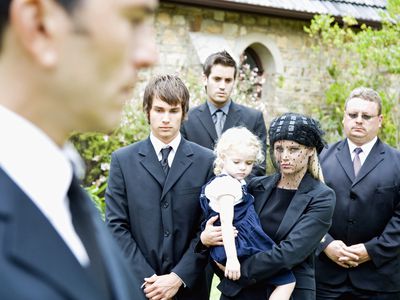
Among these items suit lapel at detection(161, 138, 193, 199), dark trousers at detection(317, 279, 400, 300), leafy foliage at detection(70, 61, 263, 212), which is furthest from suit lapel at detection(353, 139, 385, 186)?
leafy foliage at detection(70, 61, 263, 212)

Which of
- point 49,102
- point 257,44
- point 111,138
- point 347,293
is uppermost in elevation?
point 257,44

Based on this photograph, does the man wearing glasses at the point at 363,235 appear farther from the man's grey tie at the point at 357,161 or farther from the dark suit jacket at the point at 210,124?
the dark suit jacket at the point at 210,124

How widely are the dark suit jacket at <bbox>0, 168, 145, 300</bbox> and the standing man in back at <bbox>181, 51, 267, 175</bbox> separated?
4.69 meters

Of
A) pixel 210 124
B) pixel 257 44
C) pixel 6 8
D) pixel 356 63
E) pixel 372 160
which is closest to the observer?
pixel 6 8

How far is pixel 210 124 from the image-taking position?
5973 mm

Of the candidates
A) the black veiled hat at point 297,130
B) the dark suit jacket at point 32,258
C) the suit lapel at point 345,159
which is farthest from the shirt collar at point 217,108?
the dark suit jacket at point 32,258

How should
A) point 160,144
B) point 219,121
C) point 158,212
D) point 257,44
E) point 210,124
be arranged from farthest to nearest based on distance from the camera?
point 257,44
point 219,121
point 210,124
point 160,144
point 158,212

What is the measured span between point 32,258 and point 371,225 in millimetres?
4564

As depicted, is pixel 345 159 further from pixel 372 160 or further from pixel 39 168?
pixel 39 168

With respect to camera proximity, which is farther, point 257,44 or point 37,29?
point 257,44

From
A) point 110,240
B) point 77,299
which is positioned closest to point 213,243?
point 110,240

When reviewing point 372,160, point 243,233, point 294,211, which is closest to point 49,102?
point 243,233

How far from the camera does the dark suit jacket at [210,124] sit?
19.4 feet

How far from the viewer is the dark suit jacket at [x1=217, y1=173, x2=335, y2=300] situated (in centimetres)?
436
